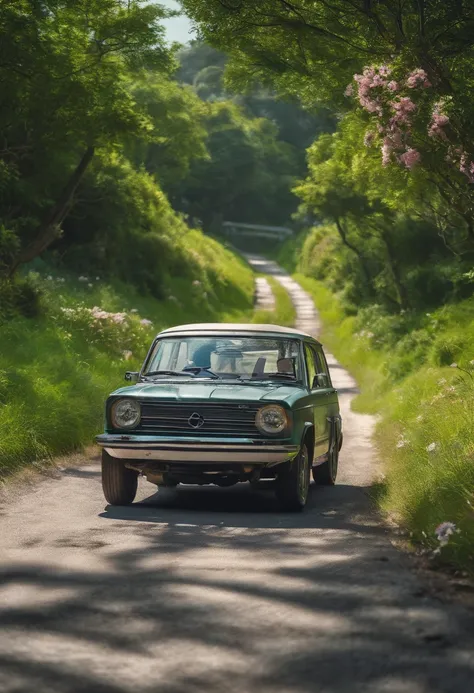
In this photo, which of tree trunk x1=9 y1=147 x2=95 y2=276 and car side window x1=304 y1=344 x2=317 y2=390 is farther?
tree trunk x1=9 y1=147 x2=95 y2=276

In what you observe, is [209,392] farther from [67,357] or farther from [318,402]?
[67,357]

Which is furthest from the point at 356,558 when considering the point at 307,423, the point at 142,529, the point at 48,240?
the point at 48,240

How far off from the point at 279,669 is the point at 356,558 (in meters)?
2.83

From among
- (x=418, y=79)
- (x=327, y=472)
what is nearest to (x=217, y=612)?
(x=327, y=472)

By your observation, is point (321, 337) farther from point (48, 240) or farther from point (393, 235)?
point (48, 240)

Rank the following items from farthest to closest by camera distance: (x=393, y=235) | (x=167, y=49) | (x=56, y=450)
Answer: (x=393, y=235)
(x=167, y=49)
(x=56, y=450)

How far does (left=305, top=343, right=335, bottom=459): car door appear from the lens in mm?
12663

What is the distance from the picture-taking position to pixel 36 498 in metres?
11.8

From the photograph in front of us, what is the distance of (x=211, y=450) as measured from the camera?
10.9 meters

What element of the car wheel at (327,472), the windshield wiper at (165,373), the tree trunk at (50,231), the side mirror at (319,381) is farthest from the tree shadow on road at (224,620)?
the tree trunk at (50,231)

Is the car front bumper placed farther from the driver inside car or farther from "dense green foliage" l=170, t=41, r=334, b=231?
"dense green foliage" l=170, t=41, r=334, b=231

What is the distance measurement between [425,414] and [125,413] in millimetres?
5926

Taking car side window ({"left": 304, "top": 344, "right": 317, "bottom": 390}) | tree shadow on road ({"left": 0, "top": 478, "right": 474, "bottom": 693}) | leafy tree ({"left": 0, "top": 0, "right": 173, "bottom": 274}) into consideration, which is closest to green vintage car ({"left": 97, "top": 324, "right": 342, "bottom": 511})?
car side window ({"left": 304, "top": 344, "right": 317, "bottom": 390})

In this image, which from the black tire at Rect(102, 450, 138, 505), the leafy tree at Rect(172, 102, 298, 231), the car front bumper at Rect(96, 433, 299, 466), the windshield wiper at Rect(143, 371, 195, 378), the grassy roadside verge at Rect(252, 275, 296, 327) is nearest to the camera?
the car front bumper at Rect(96, 433, 299, 466)
